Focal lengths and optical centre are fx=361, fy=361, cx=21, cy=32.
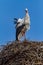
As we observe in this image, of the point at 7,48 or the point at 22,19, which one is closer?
the point at 7,48

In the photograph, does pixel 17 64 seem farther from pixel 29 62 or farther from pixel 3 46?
pixel 3 46

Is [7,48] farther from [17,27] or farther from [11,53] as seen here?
[17,27]

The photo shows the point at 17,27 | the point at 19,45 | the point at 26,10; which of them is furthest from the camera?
the point at 26,10

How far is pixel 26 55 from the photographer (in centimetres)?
702

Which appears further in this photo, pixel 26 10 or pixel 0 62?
pixel 26 10

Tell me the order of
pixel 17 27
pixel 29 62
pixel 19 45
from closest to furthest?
pixel 29 62 < pixel 19 45 < pixel 17 27

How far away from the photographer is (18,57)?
23.1 ft

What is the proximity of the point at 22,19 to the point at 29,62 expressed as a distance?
398cm

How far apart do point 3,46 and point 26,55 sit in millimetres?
723

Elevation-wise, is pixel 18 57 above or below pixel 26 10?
below

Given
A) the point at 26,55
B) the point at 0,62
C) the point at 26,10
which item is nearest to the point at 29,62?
the point at 26,55

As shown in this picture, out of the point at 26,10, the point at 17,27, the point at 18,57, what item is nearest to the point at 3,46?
the point at 18,57

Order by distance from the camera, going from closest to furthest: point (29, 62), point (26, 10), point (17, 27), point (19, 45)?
1. point (29, 62)
2. point (19, 45)
3. point (17, 27)
4. point (26, 10)

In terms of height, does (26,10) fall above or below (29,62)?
above
